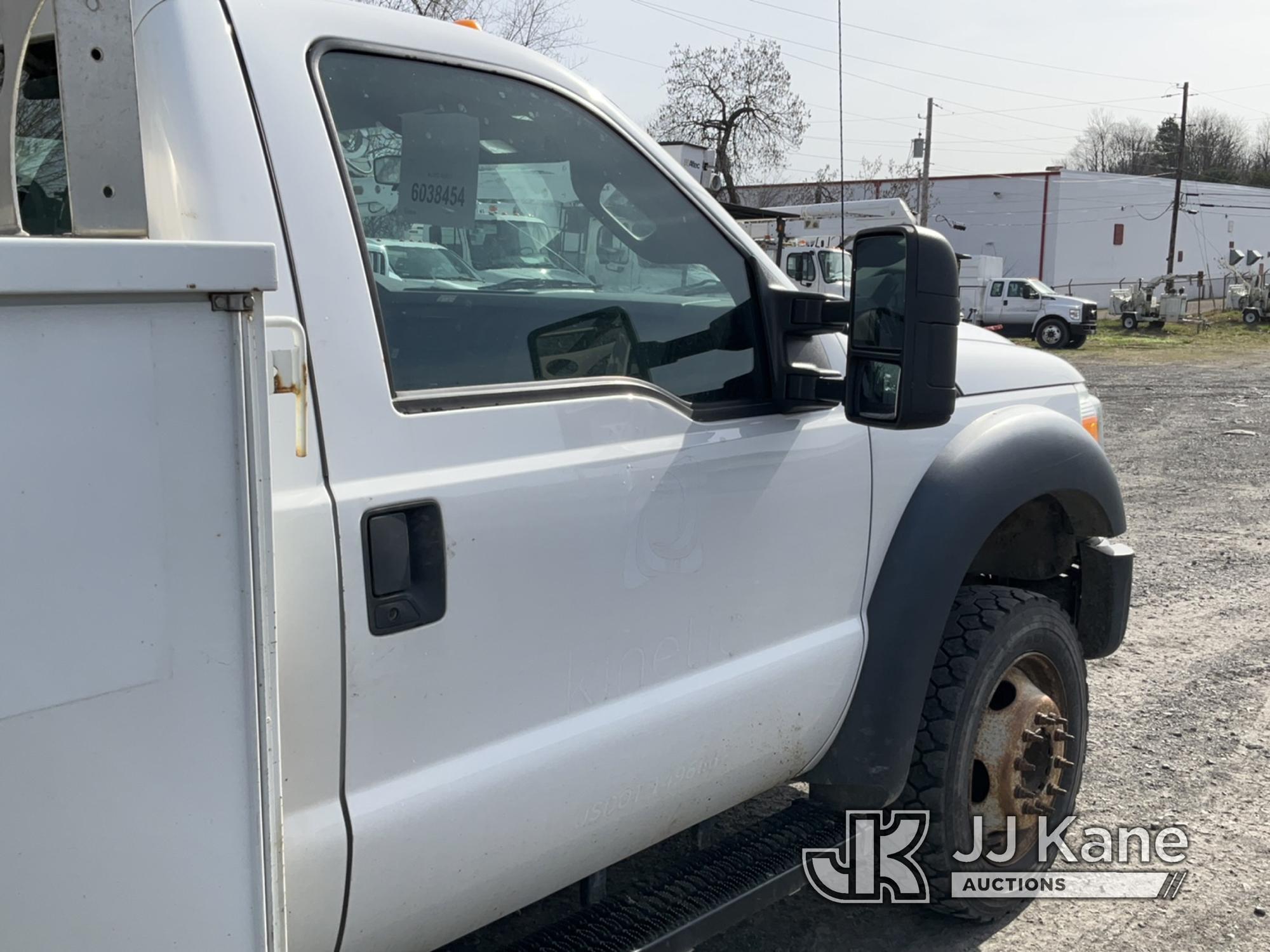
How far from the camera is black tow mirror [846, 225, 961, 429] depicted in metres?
2.20

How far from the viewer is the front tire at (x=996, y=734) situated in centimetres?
296

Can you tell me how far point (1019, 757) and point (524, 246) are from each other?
198cm

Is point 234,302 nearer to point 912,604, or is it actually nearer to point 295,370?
point 295,370

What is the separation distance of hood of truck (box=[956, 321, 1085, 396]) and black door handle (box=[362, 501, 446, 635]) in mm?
1637

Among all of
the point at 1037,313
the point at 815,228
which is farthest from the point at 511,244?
the point at 1037,313

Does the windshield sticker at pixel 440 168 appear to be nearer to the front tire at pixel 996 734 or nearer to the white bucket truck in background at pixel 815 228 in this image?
the front tire at pixel 996 734

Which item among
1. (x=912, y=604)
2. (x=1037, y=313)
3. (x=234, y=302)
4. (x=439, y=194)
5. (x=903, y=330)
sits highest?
(x=439, y=194)

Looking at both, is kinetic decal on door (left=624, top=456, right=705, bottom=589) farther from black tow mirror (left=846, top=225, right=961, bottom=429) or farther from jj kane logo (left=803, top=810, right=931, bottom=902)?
jj kane logo (left=803, top=810, right=931, bottom=902)

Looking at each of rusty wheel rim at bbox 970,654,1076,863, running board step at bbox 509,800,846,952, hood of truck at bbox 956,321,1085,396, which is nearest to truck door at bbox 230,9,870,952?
running board step at bbox 509,800,846,952

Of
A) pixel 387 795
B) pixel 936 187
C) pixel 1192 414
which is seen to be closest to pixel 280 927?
pixel 387 795

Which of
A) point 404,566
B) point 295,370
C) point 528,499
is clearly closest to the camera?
point 295,370

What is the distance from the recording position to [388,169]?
1973mm

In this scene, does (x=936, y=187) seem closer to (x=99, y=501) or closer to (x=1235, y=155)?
(x=1235, y=155)

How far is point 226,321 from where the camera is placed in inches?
51.8
